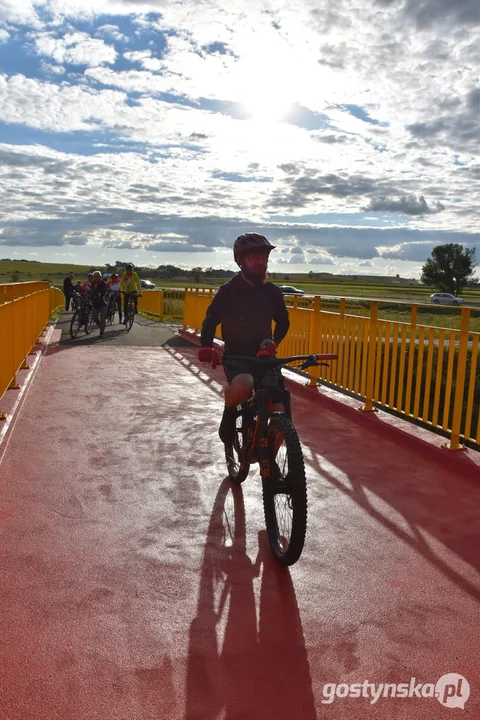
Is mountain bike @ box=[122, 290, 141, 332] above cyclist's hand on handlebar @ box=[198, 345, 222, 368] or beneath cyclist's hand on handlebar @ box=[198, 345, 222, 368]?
beneath

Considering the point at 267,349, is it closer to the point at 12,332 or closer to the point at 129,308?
the point at 12,332

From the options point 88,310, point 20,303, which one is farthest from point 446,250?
point 20,303

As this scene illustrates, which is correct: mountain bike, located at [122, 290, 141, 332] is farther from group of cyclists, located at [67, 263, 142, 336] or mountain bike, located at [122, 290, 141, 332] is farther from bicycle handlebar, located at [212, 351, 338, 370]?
bicycle handlebar, located at [212, 351, 338, 370]

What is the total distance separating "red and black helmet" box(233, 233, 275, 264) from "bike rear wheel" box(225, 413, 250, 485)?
115 cm

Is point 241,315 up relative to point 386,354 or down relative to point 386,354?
up

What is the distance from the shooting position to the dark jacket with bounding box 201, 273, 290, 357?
4566 mm

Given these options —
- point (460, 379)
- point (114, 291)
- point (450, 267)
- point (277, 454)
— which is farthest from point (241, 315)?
point (450, 267)

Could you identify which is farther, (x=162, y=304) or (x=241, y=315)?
(x=162, y=304)

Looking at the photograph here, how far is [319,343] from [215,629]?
267 inches

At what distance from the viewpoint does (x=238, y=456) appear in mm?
5055

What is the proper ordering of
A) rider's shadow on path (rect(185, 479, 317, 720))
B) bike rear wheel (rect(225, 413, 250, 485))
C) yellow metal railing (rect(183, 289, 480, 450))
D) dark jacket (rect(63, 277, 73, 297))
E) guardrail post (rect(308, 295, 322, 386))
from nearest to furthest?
rider's shadow on path (rect(185, 479, 317, 720)), bike rear wheel (rect(225, 413, 250, 485)), yellow metal railing (rect(183, 289, 480, 450)), guardrail post (rect(308, 295, 322, 386)), dark jacket (rect(63, 277, 73, 297))

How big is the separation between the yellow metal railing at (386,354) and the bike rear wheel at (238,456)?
1.88 metres

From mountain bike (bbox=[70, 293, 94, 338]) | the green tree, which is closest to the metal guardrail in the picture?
mountain bike (bbox=[70, 293, 94, 338])

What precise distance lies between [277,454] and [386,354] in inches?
156
